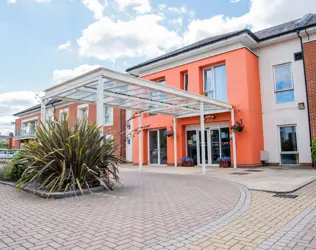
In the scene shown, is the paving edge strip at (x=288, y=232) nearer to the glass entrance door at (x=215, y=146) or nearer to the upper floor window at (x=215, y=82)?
the glass entrance door at (x=215, y=146)

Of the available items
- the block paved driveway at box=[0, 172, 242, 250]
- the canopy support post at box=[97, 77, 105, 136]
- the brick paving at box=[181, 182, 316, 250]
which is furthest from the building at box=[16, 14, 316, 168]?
the brick paving at box=[181, 182, 316, 250]

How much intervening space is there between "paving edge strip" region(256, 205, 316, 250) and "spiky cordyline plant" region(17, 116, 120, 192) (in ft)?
13.1

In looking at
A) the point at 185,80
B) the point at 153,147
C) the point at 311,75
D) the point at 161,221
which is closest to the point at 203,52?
the point at 185,80

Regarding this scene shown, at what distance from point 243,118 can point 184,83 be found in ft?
14.3

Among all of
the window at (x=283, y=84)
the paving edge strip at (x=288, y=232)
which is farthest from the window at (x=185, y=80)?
the paving edge strip at (x=288, y=232)

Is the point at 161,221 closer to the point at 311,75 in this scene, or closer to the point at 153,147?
the point at 311,75

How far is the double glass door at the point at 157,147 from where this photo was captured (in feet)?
51.0

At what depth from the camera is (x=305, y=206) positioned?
4.62 metres

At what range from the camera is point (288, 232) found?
330 centimetres

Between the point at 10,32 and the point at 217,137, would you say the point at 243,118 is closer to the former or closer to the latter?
the point at 217,137

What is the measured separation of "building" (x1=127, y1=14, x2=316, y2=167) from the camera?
39.2ft

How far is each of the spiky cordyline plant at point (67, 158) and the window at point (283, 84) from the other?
9605 millimetres

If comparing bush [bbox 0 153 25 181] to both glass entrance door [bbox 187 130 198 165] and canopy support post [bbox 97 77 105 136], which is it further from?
glass entrance door [bbox 187 130 198 165]

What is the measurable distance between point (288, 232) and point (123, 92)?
23.3 feet
